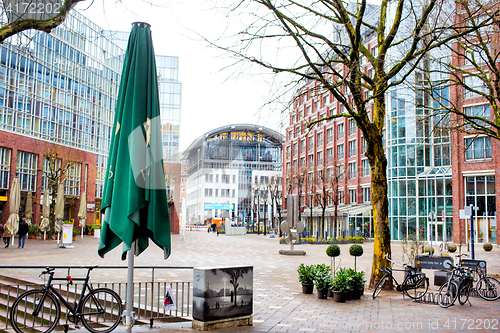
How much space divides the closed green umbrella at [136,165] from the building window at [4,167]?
119 feet

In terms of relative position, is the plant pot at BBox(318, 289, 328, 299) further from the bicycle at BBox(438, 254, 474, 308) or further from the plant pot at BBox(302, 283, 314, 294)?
the bicycle at BBox(438, 254, 474, 308)

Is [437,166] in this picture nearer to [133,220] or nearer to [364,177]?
[364,177]

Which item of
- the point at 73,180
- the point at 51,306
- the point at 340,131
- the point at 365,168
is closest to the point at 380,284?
the point at 51,306

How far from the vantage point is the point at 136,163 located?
5.34 m

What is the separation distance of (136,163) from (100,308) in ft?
10.2

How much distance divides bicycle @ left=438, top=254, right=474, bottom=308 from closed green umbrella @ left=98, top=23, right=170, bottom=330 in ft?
21.2

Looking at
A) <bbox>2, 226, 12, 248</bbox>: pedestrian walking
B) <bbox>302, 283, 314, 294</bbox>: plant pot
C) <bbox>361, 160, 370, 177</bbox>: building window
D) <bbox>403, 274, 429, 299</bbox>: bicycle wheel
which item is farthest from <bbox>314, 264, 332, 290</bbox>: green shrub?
<bbox>361, 160, 370, 177</bbox>: building window

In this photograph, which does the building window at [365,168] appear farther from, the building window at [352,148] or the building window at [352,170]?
the building window at [352,148]

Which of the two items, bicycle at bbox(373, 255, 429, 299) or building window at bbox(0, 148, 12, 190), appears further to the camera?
building window at bbox(0, 148, 12, 190)

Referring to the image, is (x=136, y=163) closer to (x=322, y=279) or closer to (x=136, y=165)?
(x=136, y=165)

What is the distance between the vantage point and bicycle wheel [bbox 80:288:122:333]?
672cm

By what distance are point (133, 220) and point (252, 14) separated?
604 cm

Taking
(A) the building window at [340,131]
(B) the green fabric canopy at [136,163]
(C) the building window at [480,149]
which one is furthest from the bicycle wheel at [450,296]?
(A) the building window at [340,131]

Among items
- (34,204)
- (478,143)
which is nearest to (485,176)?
(478,143)
